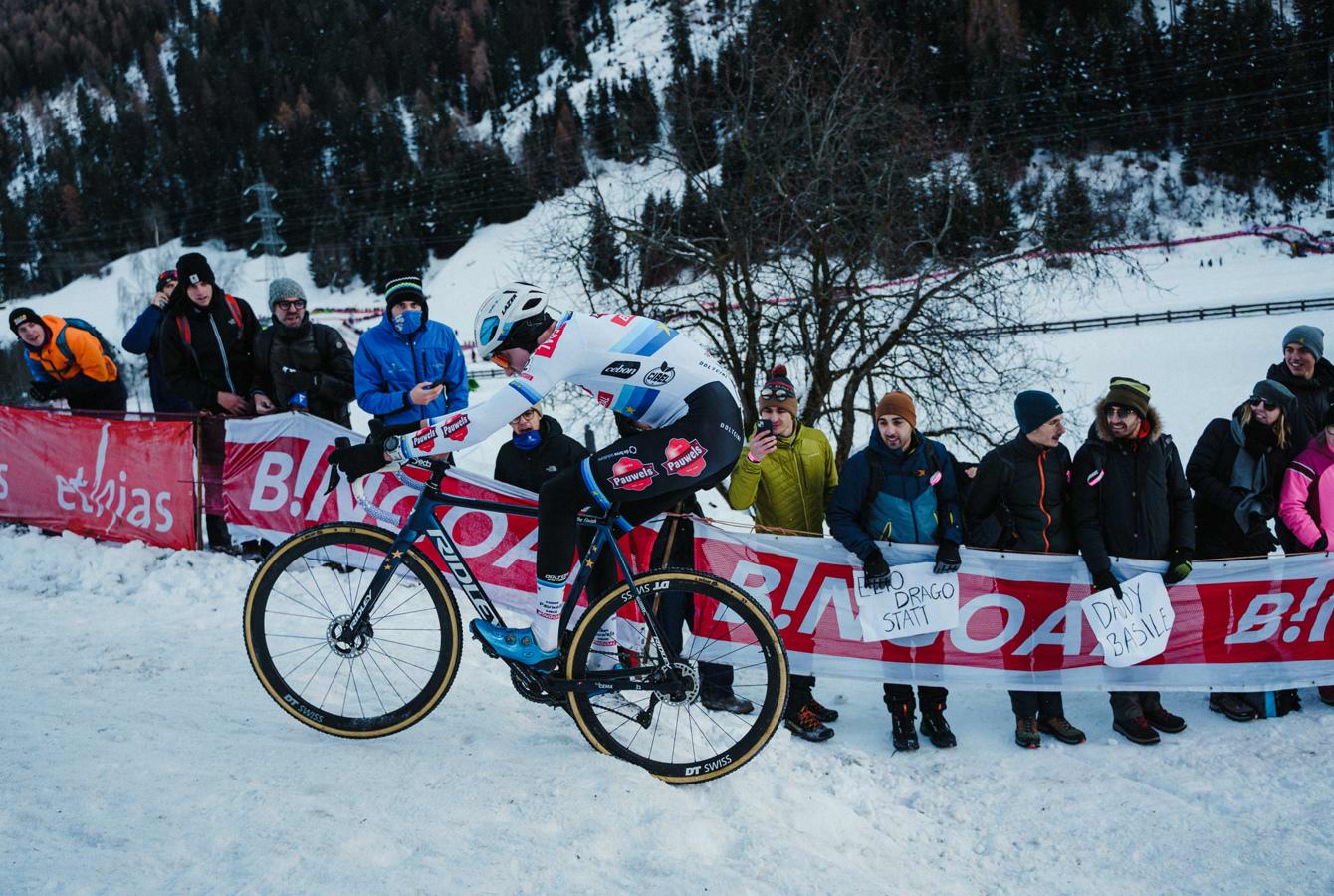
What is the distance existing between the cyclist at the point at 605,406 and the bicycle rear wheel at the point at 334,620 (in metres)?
0.36

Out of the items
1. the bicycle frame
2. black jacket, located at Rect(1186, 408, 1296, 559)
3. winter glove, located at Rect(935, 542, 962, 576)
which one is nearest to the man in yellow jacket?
winter glove, located at Rect(935, 542, 962, 576)

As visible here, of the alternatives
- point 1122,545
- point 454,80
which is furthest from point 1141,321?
point 454,80

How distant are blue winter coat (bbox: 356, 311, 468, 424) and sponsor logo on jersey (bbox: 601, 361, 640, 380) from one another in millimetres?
2700

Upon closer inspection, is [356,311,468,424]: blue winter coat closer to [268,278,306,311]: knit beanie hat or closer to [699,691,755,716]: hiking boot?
[268,278,306,311]: knit beanie hat

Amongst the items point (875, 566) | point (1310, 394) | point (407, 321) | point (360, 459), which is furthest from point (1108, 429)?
point (407, 321)

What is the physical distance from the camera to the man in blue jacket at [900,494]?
499cm

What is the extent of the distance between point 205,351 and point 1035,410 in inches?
251

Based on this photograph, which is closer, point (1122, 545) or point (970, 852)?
point (970, 852)

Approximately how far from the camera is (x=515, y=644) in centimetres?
374

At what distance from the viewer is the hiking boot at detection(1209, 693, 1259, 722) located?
5280 millimetres

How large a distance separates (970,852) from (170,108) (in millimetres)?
146590

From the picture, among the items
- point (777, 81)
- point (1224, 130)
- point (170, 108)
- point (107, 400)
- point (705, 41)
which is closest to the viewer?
point (107, 400)

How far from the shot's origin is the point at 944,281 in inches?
549

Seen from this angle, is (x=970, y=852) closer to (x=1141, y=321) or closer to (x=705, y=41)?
(x=705, y=41)
